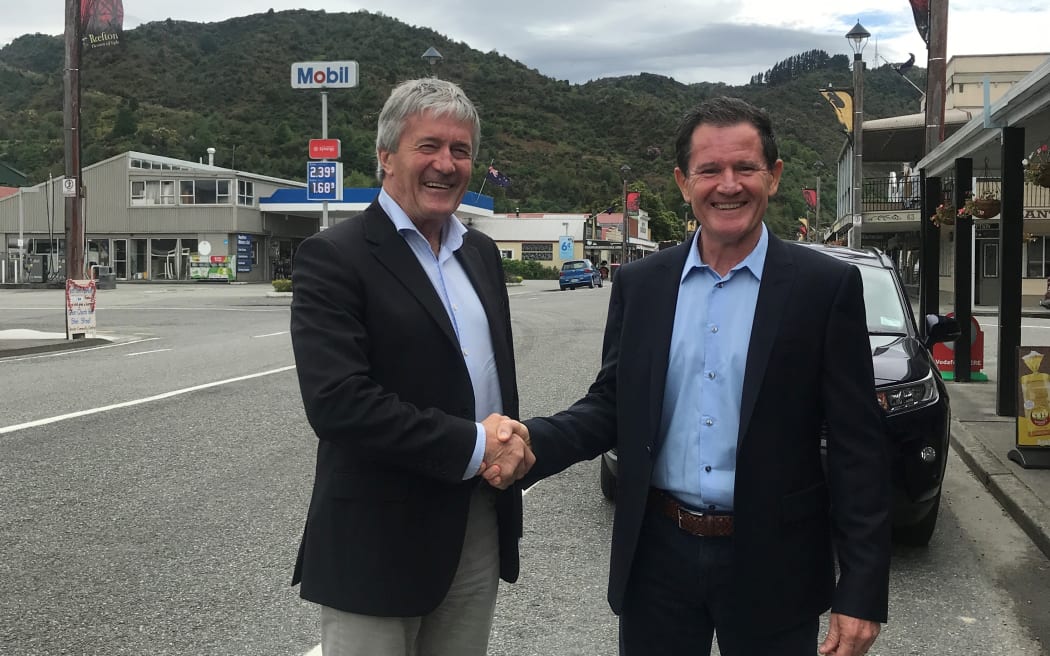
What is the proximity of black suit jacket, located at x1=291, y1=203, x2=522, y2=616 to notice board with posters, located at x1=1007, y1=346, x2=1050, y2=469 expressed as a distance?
620cm

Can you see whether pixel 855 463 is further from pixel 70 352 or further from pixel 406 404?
pixel 70 352

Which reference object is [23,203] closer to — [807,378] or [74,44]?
[74,44]

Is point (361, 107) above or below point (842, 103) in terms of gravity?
above

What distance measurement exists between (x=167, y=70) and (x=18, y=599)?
124m

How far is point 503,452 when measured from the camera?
2.35 meters

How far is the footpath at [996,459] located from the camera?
19.5 feet

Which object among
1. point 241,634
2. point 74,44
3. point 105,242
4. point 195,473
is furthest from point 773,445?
point 105,242

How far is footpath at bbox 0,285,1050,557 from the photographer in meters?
5.96

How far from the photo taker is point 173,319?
24984 mm

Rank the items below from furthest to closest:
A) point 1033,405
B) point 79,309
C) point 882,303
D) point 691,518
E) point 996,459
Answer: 1. point 79,309
2. point 996,459
3. point 1033,405
4. point 882,303
5. point 691,518

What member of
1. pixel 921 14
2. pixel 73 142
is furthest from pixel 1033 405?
pixel 73 142

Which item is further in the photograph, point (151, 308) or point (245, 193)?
point (245, 193)

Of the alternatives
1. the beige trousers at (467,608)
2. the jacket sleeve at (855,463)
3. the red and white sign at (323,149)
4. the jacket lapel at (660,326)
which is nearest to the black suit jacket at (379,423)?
the beige trousers at (467,608)

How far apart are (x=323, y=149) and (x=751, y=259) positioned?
1334 inches
